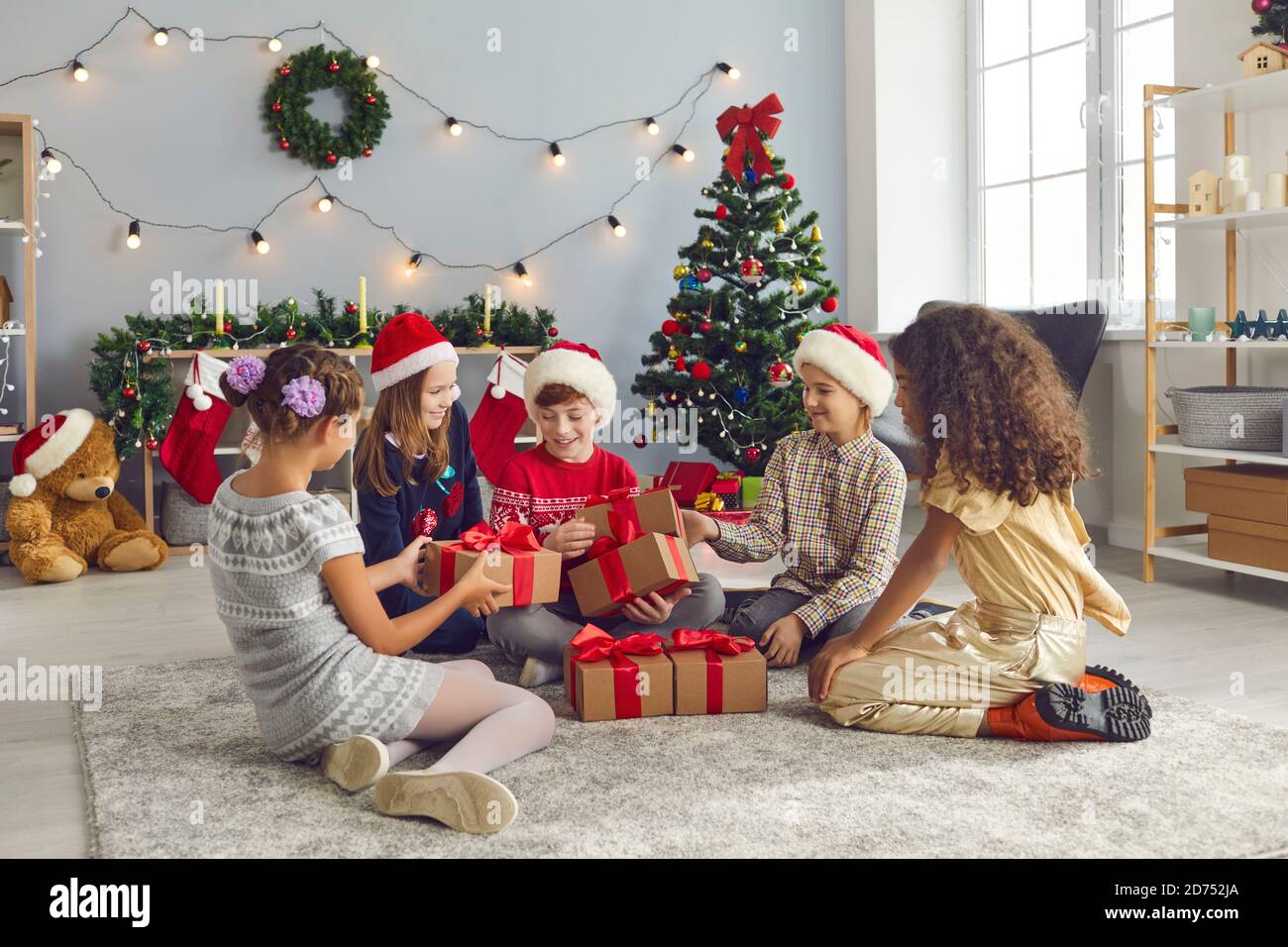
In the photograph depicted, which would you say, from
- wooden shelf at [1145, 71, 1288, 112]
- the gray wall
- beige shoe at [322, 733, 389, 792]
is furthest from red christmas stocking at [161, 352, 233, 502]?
wooden shelf at [1145, 71, 1288, 112]

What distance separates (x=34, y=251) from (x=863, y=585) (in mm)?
A: 3185

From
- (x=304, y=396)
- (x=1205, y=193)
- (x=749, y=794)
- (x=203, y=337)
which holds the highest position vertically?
(x=1205, y=193)

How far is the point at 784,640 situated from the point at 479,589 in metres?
0.82

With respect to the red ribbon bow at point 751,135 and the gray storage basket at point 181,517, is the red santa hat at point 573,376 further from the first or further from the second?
the gray storage basket at point 181,517

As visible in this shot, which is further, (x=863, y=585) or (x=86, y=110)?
(x=86, y=110)

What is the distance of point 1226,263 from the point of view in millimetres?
3930

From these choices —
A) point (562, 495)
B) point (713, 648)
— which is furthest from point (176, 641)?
point (713, 648)

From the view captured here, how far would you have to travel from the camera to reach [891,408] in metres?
4.73

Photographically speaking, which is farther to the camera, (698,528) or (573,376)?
(573,376)

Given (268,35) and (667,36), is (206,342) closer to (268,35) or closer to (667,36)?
(268,35)

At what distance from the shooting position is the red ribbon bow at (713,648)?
245 cm

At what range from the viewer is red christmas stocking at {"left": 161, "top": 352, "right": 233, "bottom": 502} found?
4.32m

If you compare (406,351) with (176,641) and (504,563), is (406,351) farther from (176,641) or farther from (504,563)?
(176,641)
